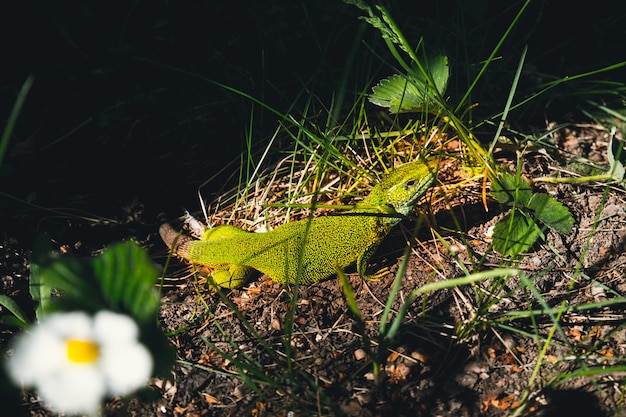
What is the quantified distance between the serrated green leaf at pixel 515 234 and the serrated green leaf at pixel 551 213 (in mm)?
57

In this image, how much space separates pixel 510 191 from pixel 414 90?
74cm

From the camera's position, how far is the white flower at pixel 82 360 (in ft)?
4.47

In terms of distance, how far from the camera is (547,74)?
3793mm

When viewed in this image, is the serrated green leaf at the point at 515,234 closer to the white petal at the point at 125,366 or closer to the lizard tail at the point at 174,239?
the lizard tail at the point at 174,239

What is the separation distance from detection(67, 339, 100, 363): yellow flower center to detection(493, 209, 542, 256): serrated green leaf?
1941 millimetres

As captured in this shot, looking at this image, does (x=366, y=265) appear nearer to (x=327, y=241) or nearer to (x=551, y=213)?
(x=327, y=241)

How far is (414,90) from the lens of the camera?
307 cm

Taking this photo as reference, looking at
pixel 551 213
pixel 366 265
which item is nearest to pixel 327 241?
pixel 366 265

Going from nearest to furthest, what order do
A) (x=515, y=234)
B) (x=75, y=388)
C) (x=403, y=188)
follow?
(x=75, y=388) < (x=515, y=234) < (x=403, y=188)

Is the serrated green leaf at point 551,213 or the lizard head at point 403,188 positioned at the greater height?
the lizard head at point 403,188

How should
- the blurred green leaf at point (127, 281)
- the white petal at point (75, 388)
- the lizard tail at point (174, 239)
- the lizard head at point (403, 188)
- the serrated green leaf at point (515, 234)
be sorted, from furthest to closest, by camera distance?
the lizard tail at point (174, 239) < the lizard head at point (403, 188) < the serrated green leaf at point (515, 234) < the blurred green leaf at point (127, 281) < the white petal at point (75, 388)

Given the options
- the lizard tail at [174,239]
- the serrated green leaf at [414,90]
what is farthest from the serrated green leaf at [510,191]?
the lizard tail at [174,239]

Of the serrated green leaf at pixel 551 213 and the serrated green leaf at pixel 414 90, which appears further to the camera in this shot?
the serrated green leaf at pixel 414 90

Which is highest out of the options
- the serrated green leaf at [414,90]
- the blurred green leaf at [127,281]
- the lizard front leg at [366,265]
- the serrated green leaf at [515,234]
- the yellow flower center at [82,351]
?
the blurred green leaf at [127,281]
